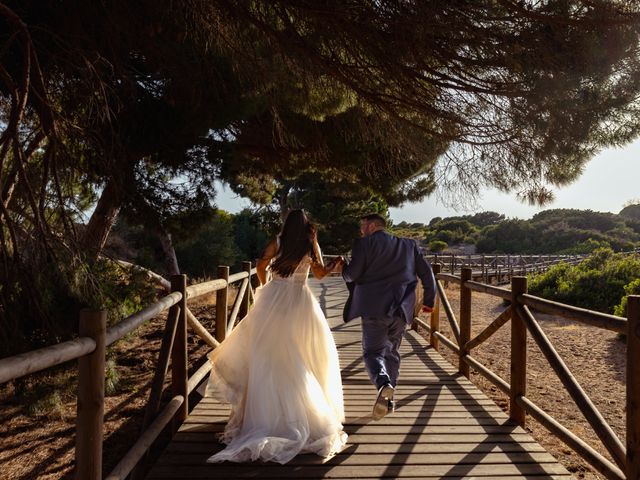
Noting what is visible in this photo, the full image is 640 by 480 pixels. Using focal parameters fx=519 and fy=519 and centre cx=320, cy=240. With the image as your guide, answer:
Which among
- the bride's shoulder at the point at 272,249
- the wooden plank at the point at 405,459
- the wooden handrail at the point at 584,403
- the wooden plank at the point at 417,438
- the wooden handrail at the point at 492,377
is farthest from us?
the wooden handrail at the point at 492,377

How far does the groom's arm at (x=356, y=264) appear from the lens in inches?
161

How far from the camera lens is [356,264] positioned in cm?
409

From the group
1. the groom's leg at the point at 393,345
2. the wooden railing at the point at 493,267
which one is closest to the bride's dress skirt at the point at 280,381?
the groom's leg at the point at 393,345

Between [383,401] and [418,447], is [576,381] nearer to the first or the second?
[418,447]

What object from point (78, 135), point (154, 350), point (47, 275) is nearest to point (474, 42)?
point (78, 135)

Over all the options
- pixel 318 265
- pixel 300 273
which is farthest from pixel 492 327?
pixel 300 273

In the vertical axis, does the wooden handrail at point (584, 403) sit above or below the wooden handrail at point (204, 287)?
below

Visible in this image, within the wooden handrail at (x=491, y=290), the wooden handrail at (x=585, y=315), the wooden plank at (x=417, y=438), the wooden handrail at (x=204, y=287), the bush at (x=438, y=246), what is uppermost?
the bush at (x=438, y=246)

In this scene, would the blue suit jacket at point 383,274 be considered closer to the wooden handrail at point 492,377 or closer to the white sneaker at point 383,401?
the white sneaker at point 383,401

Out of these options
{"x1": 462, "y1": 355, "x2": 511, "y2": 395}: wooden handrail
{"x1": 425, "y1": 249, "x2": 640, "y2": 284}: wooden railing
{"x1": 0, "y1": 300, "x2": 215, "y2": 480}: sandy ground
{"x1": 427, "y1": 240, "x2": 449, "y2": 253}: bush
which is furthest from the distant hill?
{"x1": 0, "y1": 300, "x2": 215, "y2": 480}: sandy ground

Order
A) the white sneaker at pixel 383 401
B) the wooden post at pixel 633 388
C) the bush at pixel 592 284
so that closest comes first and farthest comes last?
1. the wooden post at pixel 633 388
2. the white sneaker at pixel 383 401
3. the bush at pixel 592 284

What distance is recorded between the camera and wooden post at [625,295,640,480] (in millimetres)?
2531

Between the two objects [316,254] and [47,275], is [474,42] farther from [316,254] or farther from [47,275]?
[47,275]

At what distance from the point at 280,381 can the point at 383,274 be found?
1240mm
